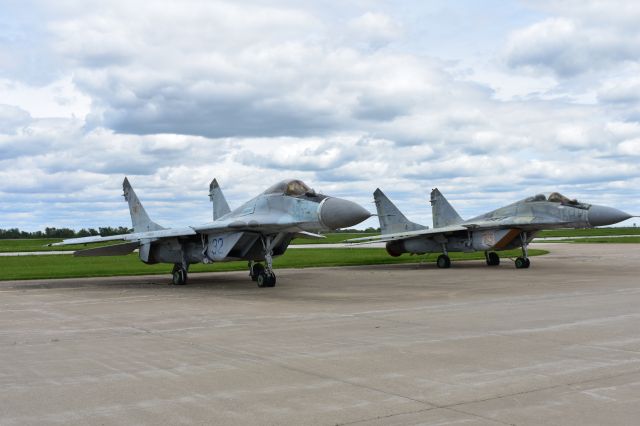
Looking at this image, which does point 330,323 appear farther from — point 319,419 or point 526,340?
point 319,419

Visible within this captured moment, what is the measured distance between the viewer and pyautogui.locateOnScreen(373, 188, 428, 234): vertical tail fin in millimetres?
30203

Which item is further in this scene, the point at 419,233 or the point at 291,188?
the point at 419,233

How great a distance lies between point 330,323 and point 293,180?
26.2 ft

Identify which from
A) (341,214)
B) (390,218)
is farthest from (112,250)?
(390,218)

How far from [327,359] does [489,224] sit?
1927 cm

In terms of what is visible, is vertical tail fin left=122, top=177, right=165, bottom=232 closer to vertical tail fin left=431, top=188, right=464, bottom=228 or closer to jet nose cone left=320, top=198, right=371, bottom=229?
jet nose cone left=320, top=198, right=371, bottom=229

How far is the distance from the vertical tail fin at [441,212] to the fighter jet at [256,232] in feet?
35.6

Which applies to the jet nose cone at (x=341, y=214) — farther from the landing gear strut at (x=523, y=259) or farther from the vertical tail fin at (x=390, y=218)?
the vertical tail fin at (x=390, y=218)

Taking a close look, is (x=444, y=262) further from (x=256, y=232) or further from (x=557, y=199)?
(x=256, y=232)

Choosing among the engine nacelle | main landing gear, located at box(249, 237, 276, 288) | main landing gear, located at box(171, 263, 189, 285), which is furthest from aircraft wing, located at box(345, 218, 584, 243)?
main landing gear, located at box(171, 263, 189, 285)

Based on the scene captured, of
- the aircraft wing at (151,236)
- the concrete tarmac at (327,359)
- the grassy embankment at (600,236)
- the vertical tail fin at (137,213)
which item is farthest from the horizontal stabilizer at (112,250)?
the grassy embankment at (600,236)

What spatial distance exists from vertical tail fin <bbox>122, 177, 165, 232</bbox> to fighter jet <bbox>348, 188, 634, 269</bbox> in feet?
A: 32.6

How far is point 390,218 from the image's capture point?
3083cm

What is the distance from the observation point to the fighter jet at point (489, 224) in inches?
936
